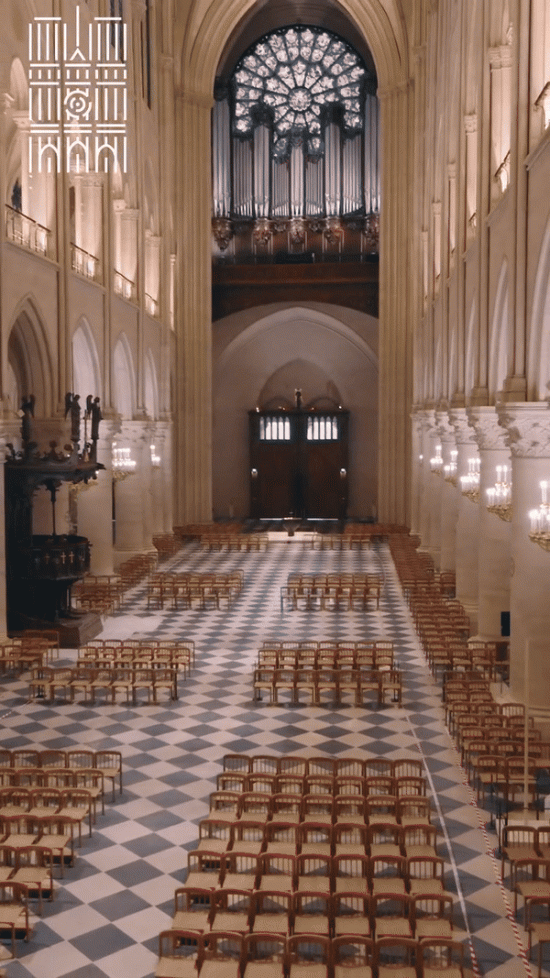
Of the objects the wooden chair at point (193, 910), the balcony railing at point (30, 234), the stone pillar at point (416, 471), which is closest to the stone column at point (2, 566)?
the balcony railing at point (30, 234)

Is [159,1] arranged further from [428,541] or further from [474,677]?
[474,677]

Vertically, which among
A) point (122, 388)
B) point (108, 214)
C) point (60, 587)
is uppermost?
point (108, 214)

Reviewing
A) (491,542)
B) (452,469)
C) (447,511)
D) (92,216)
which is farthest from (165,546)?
(491,542)

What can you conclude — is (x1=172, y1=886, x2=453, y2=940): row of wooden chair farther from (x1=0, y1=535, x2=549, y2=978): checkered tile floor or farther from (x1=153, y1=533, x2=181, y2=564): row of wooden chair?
(x1=153, y1=533, x2=181, y2=564): row of wooden chair

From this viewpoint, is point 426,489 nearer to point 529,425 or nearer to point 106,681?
point 106,681

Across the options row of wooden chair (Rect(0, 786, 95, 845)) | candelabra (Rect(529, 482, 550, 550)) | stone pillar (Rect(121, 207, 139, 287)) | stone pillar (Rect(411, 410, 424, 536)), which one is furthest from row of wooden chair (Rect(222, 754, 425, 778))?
stone pillar (Rect(411, 410, 424, 536))

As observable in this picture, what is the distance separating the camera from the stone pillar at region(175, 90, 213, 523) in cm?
4641

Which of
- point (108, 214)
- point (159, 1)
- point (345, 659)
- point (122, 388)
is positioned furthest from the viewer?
point (159, 1)

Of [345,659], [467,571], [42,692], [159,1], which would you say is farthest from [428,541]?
[159,1]

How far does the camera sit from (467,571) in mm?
25391

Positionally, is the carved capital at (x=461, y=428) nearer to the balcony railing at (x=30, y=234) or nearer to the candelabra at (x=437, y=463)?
the candelabra at (x=437, y=463)

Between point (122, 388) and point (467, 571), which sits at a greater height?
point (122, 388)

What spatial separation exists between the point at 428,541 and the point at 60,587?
57.5 ft

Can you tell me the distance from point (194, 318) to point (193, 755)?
109 ft
